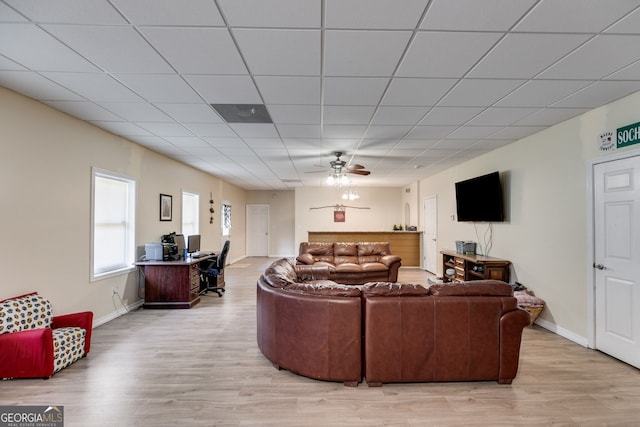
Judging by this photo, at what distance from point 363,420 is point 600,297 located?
294 centimetres

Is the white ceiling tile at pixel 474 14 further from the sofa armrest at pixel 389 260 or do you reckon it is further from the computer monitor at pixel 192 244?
the computer monitor at pixel 192 244

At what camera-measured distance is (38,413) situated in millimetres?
2133

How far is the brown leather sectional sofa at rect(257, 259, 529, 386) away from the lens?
2402 millimetres

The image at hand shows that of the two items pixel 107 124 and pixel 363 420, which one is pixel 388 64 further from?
pixel 107 124

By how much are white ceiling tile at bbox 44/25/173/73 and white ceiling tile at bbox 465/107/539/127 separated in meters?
3.25

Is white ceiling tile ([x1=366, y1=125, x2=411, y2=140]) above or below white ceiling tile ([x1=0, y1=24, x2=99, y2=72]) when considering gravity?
below

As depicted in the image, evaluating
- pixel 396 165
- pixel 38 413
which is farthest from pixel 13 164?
pixel 396 165

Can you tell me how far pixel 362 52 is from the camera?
2.10 meters

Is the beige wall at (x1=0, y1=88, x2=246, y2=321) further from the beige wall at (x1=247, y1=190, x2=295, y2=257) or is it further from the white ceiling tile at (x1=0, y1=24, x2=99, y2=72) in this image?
the beige wall at (x1=247, y1=190, x2=295, y2=257)

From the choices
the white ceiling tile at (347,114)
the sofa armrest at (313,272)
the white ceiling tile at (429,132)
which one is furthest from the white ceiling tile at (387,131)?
the sofa armrest at (313,272)

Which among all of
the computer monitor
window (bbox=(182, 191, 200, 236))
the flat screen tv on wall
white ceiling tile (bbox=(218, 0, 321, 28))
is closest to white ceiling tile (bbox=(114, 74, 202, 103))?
white ceiling tile (bbox=(218, 0, 321, 28))

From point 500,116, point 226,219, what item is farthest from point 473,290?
point 226,219

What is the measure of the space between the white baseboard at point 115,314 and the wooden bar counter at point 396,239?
474 cm

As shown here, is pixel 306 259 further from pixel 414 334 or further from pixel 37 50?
pixel 37 50
